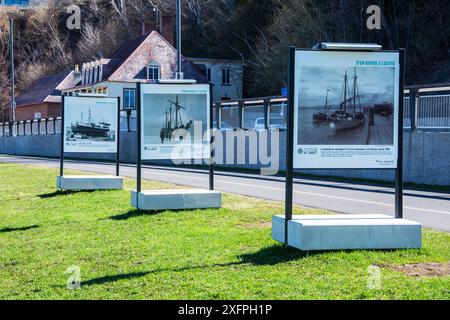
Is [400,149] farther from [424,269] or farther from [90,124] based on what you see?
[90,124]

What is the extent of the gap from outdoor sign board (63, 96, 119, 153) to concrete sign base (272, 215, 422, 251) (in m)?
11.1

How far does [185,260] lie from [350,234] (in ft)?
6.73

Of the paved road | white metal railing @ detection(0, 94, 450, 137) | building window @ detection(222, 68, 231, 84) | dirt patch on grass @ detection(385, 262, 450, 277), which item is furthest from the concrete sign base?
building window @ detection(222, 68, 231, 84)

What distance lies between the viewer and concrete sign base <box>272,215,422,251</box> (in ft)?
28.8

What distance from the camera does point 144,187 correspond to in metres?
19.6

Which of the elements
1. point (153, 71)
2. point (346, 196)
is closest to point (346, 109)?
point (346, 196)

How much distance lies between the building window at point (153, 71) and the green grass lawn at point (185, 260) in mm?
61112

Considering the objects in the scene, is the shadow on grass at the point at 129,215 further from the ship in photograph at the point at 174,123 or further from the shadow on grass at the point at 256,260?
the shadow on grass at the point at 256,260

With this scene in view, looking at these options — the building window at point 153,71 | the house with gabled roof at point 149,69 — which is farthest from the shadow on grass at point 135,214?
Answer: the building window at point 153,71

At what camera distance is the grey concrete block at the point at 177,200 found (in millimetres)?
13648

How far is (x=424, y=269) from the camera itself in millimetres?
8055

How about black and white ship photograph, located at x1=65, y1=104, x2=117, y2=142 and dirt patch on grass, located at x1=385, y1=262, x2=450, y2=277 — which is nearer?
dirt patch on grass, located at x1=385, y1=262, x2=450, y2=277

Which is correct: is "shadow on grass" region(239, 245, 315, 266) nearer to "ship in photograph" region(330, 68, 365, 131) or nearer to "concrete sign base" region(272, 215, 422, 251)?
"concrete sign base" region(272, 215, 422, 251)

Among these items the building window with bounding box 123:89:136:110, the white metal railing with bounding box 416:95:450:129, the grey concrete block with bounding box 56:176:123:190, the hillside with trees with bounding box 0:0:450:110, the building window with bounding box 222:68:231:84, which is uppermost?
the hillside with trees with bounding box 0:0:450:110
